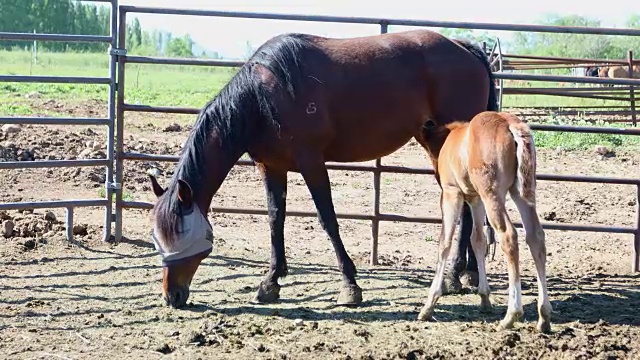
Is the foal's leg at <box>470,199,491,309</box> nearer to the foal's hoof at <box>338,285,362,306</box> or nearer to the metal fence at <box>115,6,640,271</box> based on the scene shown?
the foal's hoof at <box>338,285,362,306</box>

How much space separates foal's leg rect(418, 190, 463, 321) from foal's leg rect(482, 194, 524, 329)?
448 mm

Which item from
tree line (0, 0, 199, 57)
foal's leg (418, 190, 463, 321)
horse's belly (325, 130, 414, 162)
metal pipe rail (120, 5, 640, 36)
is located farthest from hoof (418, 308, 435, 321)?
tree line (0, 0, 199, 57)

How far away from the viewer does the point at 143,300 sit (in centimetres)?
545

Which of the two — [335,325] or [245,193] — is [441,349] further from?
[245,193]

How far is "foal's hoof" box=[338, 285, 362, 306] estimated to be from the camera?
17.6ft

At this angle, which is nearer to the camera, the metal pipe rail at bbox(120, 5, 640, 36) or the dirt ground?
the dirt ground

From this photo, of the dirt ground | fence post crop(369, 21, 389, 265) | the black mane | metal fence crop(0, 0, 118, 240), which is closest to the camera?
the dirt ground

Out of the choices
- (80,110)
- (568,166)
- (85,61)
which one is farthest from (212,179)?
(85,61)

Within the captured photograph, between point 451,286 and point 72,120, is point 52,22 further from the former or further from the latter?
point 451,286

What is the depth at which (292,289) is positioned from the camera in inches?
231

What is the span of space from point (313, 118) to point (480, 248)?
1.39m

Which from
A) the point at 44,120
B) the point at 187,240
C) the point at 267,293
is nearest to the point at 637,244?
the point at 267,293

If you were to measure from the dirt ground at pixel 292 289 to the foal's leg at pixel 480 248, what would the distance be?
13 cm

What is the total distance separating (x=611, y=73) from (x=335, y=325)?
21950 millimetres
